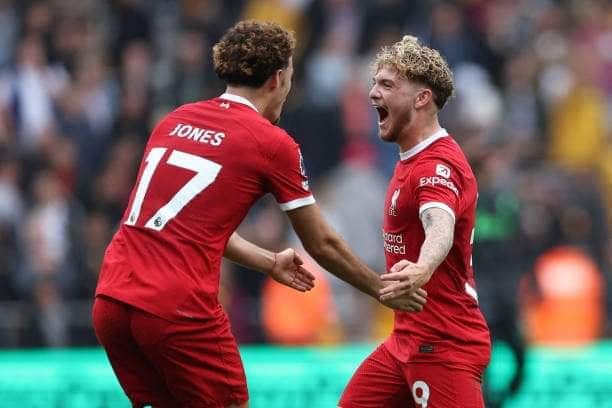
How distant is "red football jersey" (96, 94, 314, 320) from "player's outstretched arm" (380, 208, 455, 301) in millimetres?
534

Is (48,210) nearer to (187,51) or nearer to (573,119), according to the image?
(187,51)

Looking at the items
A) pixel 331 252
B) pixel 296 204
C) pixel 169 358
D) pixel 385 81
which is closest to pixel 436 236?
pixel 331 252

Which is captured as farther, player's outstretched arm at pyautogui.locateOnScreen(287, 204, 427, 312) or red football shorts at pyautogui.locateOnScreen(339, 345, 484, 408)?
red football shorts at pyautogui.locateOnScreen(339, 345, 484, 408)

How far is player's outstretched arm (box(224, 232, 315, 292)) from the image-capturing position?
6.40 metres

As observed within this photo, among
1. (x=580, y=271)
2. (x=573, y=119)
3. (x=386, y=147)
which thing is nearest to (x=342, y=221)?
(x=386, y=147)

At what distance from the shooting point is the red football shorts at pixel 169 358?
18.6ft

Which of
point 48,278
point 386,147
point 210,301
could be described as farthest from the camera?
point 386,147

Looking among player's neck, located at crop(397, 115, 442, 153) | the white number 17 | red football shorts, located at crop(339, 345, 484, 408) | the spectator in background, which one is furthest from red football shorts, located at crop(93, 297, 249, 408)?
the spectator in background

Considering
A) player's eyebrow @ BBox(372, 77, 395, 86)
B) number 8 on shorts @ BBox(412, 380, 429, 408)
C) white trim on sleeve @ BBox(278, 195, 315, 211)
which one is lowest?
number 8 on shorts @ BBox(412, 380, 429, 408)

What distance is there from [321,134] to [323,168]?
333 mm

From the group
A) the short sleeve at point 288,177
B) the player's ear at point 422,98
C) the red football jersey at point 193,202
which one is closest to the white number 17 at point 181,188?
the red football jersey at point 193,202

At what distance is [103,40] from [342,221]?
371cm

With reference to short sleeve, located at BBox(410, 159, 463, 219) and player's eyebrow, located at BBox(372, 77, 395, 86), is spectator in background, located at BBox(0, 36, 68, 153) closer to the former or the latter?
player's eyebrow, located at BBox(372, 77, 395, 86)

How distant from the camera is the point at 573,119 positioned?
14.2 meters
